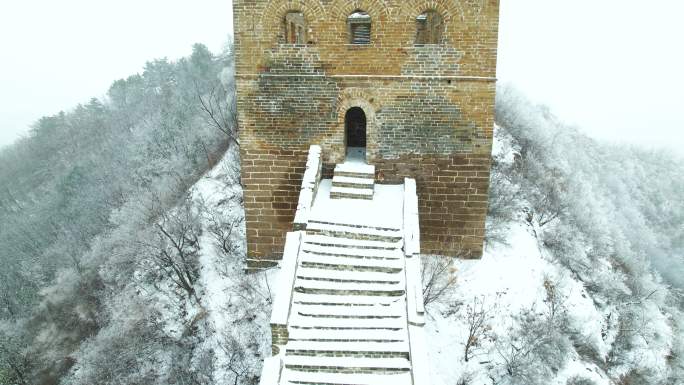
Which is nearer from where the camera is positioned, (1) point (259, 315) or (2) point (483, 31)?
(2) point (483, 31)

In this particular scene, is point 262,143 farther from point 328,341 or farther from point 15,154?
point 15,154

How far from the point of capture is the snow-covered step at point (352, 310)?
9508 millimetres

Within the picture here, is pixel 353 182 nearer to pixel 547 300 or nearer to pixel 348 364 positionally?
pixel 348 364

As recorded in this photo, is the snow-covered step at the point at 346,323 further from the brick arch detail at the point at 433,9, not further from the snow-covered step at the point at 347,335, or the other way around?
the brick arch detail at the point at 433,9

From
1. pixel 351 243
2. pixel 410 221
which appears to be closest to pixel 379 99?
pixel 410 221

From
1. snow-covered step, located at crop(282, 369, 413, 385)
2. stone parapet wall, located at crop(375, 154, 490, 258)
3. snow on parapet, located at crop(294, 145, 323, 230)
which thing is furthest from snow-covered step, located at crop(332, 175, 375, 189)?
snow-covered step, located at crop(282, 369, 413, 385)

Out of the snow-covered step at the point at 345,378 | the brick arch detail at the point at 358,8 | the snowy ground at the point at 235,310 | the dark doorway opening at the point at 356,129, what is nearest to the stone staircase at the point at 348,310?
the snow-covered step at the point at 345,378

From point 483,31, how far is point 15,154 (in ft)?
206

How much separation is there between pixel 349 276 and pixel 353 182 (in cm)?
300

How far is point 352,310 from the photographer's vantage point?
9.59 meters

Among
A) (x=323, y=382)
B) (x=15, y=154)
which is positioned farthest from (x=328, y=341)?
(x=15, y=154)

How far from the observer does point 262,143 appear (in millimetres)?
13141

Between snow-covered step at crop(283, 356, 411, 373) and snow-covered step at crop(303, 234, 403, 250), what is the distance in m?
2.56

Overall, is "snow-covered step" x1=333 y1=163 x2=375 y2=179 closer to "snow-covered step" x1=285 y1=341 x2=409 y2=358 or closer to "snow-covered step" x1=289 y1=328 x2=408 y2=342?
"snow-covered step" x1=289 y1=328 x2=408 y2=342
